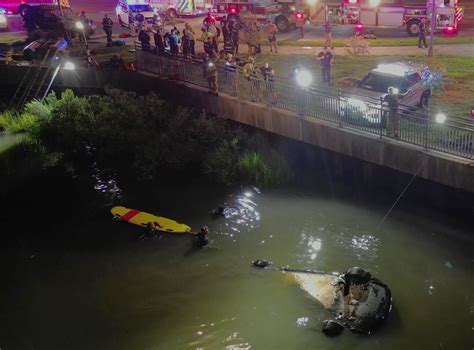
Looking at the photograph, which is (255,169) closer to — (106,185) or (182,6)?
(106,185)

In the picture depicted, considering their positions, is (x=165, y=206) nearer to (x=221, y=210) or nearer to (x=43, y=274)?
(x=221, y=210)

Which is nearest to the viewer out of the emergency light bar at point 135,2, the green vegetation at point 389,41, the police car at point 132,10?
the green vegetation at point 389,41

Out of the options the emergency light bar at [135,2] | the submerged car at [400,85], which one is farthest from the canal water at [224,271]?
the emergency light bar at [135,2]

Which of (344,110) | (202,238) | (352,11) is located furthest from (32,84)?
(352,11)

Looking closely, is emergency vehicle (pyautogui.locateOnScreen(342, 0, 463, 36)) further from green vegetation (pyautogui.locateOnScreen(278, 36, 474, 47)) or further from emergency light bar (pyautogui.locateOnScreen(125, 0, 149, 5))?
emergency light bar (pyautogui.locateOnScreen(125, 0, 149, 5))

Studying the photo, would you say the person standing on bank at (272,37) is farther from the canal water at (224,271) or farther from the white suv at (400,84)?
the canal water at (224,271)

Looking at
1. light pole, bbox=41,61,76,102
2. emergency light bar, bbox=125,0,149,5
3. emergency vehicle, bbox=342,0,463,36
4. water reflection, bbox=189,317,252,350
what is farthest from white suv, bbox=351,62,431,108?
emergency light bar, bbox=125,0,149,5

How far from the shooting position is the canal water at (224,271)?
1000 centimetres

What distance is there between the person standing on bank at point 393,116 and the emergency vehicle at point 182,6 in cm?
2806

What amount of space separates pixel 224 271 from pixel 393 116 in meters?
5.69

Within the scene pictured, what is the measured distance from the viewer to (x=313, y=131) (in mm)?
14562

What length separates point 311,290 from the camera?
10.9 metres

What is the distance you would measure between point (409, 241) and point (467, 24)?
23708mm

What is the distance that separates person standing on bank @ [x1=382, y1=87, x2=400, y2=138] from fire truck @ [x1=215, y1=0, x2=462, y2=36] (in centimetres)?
1583
